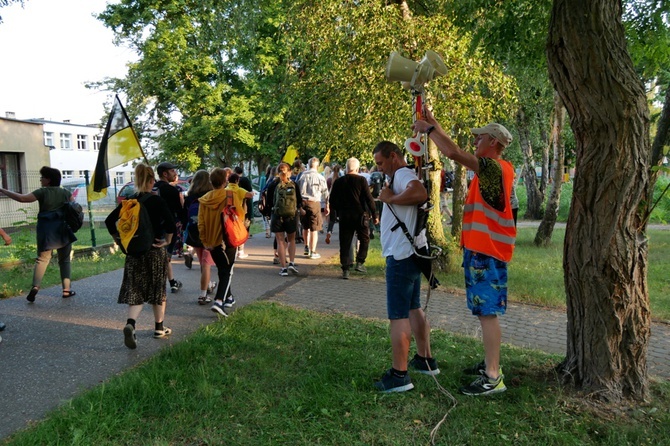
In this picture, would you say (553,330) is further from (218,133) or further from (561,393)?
(218,133)

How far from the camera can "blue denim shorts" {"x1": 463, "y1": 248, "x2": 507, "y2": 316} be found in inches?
140

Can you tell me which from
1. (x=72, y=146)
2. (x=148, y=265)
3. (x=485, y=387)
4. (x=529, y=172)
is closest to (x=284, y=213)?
(x=148, y=265)

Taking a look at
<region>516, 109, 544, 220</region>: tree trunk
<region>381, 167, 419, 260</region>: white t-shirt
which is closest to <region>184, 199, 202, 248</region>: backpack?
<region>381, 167, 419, 260</region>: white t-shirt

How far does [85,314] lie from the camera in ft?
19.7

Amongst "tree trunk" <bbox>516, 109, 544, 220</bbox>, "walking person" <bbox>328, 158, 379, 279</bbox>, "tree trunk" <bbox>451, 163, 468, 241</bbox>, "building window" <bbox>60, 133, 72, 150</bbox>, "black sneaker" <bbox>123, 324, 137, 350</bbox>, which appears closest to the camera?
"black sneaker" <bbox>123, 324, 137, 350</bbox>

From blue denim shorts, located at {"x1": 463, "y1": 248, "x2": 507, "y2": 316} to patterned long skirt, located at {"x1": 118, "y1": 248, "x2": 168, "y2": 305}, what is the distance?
2.99 m

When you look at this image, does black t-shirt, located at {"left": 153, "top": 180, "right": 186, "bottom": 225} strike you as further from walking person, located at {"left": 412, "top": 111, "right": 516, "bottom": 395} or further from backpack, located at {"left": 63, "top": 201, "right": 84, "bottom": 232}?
walking person, located at {"left": 412, "top": 111, "right": 516, "bottom": 395}

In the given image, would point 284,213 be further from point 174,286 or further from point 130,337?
point 130,337

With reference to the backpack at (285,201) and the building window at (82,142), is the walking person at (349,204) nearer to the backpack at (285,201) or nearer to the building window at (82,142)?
the backpack at (285,201)

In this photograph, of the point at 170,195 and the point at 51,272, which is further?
the point at 51,272

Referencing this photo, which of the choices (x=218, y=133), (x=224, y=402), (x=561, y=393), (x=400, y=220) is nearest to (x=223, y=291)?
(x=224, y=402)

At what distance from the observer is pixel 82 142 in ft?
177

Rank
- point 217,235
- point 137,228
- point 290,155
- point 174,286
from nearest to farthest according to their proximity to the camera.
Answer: point 137,228, point 217,235, point 174,286, point 290,155

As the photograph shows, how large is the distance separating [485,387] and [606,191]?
1.60 meters
